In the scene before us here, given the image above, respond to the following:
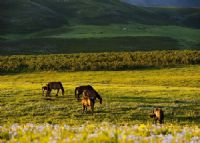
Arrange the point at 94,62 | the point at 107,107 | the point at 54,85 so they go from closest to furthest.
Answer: the point at 107,107
the point at 54,85
the point at 94,62

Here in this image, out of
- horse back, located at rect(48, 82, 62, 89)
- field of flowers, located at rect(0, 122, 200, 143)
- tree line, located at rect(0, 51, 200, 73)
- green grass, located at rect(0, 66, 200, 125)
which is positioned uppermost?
tree line, located at rect(0, 51, 200, 73)

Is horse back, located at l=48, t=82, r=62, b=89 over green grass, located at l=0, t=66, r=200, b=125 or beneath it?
→ over

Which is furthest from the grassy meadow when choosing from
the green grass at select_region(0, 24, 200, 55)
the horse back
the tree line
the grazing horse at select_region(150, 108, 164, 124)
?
the green grass at select_region(0, 24, 200, 55)

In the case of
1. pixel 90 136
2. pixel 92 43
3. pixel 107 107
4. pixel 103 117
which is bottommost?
pixel 103 117

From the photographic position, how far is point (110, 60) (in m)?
100

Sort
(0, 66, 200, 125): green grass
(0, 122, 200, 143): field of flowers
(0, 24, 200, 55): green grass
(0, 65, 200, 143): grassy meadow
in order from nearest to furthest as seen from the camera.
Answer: (0, 122, 200, 143): field of flowers → (0, 65, 200, 143): grassy meadow → (0, 66, 200, 125): green grass → (0, 24, 200, 55): green grass

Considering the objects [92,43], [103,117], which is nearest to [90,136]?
[103,117]

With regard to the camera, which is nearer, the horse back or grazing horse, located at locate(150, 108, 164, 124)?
grazing horse, located at locate(150, 108, 164, 124)

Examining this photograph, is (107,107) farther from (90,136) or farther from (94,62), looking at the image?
(94,62)

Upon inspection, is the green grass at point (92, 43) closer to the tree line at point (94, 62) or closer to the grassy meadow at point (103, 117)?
the tree line at point (94, 62)

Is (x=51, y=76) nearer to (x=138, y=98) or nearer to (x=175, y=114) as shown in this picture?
(x=138, y=98)

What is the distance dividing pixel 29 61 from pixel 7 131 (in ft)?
291

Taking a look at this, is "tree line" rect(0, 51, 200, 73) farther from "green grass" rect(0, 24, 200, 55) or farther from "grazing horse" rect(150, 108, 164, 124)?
"grazing horse" rect(150, 108, 164, 124)

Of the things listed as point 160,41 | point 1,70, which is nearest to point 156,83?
point 1,70
